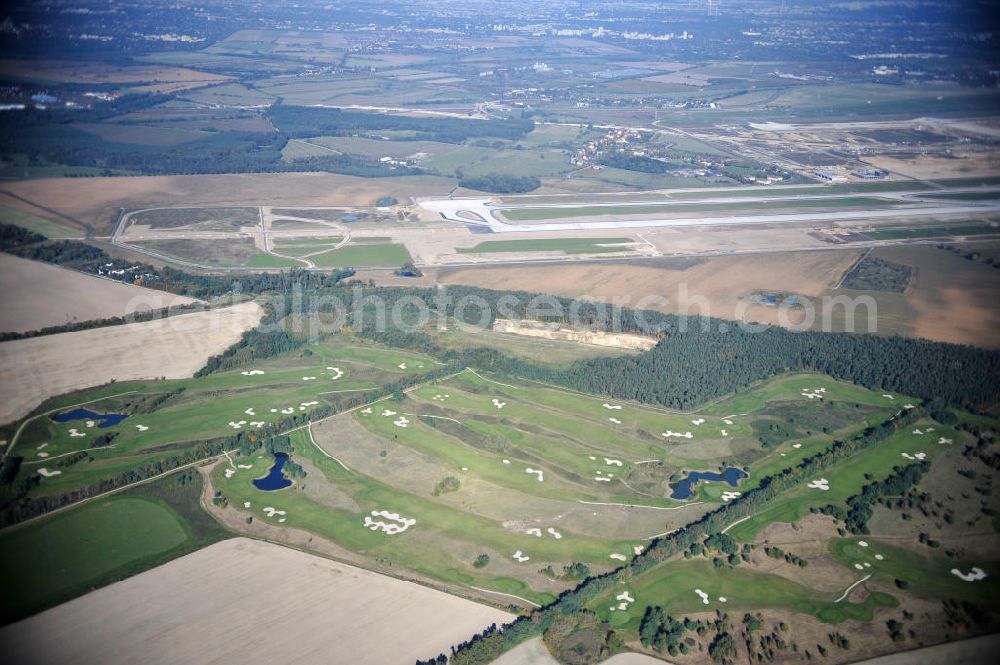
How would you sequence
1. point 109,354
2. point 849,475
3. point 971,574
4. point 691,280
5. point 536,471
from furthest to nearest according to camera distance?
point 691,280 < point 109,354 < point 849,475 < point 536,471 < point 971,574

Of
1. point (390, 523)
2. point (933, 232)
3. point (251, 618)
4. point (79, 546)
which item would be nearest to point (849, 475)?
point (390, 523)

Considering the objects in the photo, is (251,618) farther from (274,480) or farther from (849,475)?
(849,475)

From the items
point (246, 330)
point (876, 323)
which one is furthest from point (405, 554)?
point (876, 323)

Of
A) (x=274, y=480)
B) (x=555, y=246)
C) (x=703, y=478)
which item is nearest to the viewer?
(x=274, y=480)

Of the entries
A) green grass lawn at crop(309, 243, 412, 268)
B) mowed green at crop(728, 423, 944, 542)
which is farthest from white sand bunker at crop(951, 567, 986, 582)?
green grass lawn at crop(309, 243, 412, 268)

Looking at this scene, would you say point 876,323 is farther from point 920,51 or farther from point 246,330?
point 920,51

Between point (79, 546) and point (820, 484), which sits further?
point (820, 484)
